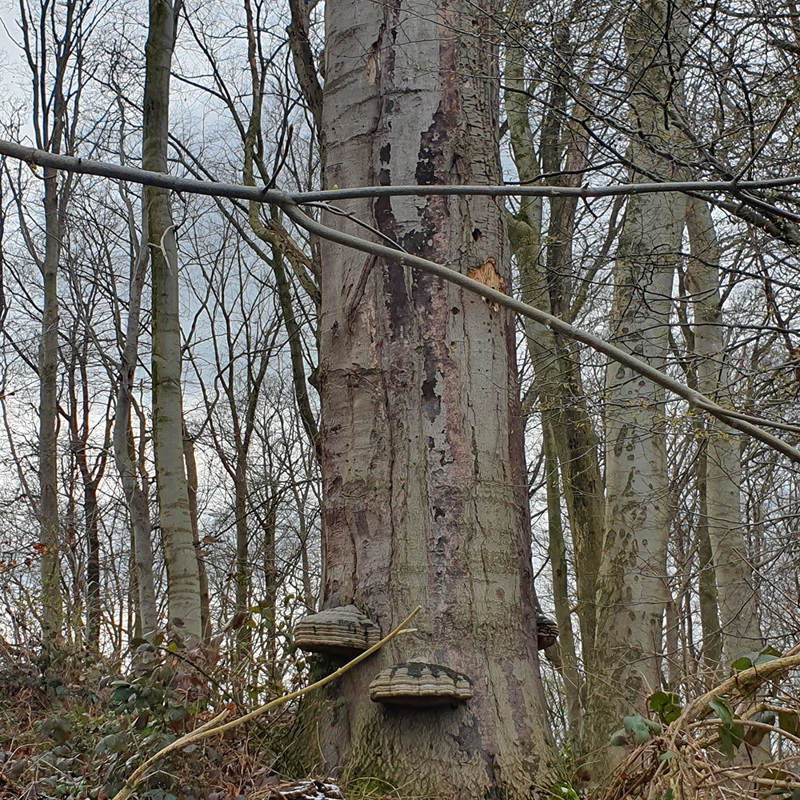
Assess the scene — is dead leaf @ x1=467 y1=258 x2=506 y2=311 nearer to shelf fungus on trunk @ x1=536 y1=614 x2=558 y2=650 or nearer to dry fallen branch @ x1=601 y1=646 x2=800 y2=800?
shelf fungus on trunk @ x1=536 y1=614 x2=558 y2=650

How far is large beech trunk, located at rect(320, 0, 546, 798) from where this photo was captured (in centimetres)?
293

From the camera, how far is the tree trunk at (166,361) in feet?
22.0

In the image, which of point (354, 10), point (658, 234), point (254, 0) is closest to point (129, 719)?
point (354, 10)

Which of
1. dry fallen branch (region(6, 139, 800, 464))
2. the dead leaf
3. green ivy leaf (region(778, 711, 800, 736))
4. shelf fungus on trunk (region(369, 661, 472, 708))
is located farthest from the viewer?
the dead leaf

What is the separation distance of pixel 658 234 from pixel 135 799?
6522 millimetres

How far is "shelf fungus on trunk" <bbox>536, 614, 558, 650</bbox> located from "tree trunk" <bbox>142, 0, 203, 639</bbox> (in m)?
3.65

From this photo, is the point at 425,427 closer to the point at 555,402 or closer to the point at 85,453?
the point at 555,402

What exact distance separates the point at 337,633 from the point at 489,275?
5.23ft

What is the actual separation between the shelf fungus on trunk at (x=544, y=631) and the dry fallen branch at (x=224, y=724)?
1.84 ft

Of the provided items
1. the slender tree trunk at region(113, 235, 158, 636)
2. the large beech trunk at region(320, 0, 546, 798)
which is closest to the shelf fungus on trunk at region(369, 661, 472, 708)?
the large beech trunk at region(320, 0, 546, 798)

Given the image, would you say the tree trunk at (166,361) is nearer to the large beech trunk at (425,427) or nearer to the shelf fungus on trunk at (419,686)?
the large beech trunk at (425,427)

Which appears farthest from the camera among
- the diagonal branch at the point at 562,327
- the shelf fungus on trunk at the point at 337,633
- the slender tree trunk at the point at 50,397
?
the slender tree trunk at the point at 50,397

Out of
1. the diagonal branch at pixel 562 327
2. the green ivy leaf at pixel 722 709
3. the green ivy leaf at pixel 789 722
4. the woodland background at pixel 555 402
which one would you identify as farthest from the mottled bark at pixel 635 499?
the diagonal branch at pixel 562 327

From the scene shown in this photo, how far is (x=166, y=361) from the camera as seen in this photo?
22.9 feet
